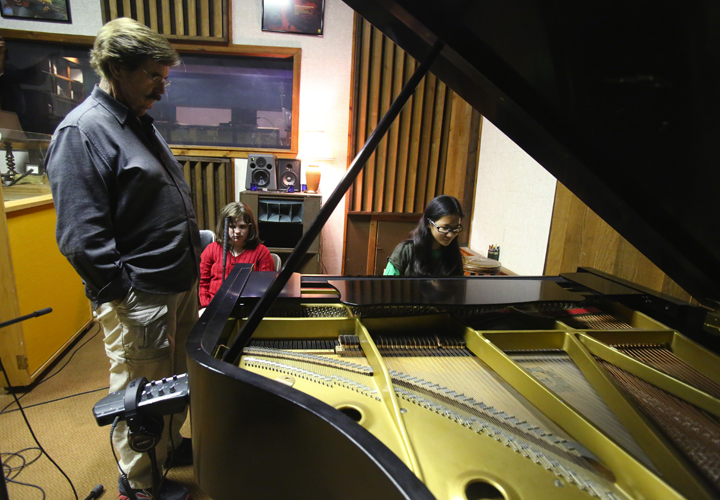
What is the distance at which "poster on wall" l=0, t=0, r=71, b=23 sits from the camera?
3.54 m

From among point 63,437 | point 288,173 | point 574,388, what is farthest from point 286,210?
point 574,388

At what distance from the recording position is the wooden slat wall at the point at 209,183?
3.95 m

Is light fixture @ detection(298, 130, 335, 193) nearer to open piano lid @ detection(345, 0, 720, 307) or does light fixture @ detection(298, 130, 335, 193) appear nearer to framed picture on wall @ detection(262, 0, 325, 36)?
framed picture on wall @ detection(262, 0, 325, 36)

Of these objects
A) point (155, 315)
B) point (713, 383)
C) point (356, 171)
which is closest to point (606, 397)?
point (713, 383)

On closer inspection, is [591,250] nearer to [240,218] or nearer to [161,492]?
[240,218]

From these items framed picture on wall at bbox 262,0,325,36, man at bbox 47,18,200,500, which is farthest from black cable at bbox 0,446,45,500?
framed picture on wall at bbox 262,0,325,36

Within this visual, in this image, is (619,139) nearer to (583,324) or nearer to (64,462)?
(583,324)

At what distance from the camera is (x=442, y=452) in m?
0.78

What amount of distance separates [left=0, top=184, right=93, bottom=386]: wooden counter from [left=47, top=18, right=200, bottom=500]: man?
111 cm

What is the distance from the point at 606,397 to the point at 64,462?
7.36 ft

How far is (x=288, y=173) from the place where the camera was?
12.7ft

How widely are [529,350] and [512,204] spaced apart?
7.01ft

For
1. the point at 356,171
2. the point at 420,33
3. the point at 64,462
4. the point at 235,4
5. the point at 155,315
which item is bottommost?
the point at 64,462

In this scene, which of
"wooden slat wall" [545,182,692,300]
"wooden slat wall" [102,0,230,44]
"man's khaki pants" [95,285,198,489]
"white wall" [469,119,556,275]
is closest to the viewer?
"man's khaki pants" [95,285,198,489]
